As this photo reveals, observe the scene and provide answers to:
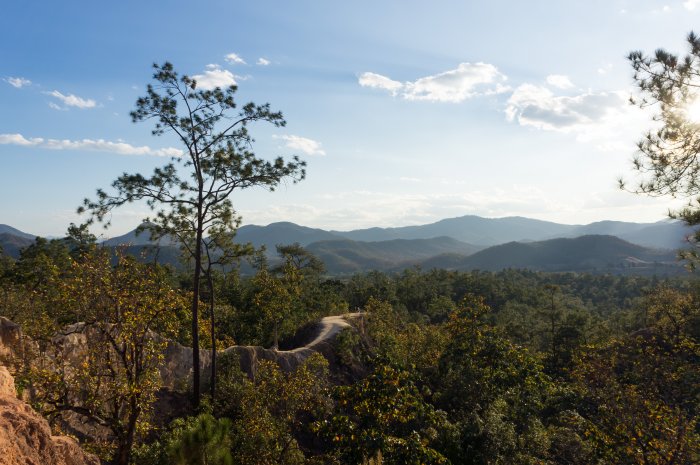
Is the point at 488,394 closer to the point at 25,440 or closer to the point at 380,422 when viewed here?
the point at 380,422

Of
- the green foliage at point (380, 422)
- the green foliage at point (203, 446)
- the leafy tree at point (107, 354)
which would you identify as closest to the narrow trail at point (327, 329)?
the green foliage at point (380, 422)

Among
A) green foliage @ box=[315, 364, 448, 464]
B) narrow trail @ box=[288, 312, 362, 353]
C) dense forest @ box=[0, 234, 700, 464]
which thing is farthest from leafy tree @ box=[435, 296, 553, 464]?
narrow trail @ box=[288, 312, 362, 353]

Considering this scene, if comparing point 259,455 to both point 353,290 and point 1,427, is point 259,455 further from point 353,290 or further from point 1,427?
point 353,290

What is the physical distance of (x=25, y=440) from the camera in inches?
324

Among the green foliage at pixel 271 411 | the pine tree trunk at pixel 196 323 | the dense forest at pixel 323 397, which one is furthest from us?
the pine tree trunk at pixel 196 323

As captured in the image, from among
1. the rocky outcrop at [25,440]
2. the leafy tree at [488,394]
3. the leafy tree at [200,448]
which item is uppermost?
the rocky outcrop at [25,440]

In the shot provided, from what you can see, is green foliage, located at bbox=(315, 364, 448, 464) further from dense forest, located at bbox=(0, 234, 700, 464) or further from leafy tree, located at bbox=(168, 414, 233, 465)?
leafy tree, located at bbox=(168, 414, 233, 465)

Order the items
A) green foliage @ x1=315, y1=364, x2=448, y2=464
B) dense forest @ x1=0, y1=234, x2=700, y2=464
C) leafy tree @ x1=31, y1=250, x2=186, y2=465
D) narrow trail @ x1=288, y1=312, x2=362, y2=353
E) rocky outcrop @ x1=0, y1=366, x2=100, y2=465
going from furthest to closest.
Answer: narrow trail @ x1=288, y1=312, x2=362, y2=353 → green foliage @ x1=315, y1=364, x2=448, y2=464 → dense forest @ x1=0, y1=234, x2=700, y2=464 → leafy tree @ x1=31, y1=250, x2=186, y2=465 → rocky outcrop @ x1=0, y1=366, x2=100, y2=465

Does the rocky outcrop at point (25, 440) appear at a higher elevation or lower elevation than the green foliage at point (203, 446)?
higher

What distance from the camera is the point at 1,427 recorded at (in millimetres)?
7816

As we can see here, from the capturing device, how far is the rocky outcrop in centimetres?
777

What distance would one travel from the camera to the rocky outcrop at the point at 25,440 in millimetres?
7766

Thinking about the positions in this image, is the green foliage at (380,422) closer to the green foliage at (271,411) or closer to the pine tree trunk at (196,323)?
the green foliage at (271,411)

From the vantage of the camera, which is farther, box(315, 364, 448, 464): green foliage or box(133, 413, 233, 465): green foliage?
box(315, 364, 448, 464): green foliage
